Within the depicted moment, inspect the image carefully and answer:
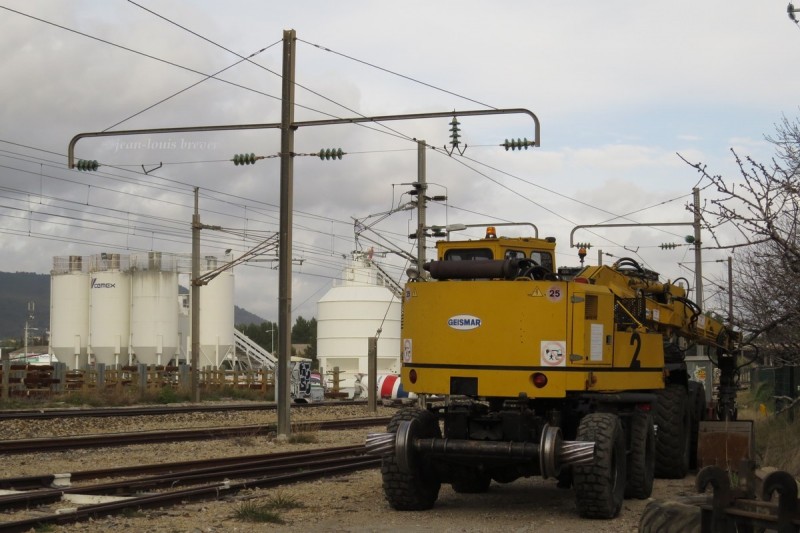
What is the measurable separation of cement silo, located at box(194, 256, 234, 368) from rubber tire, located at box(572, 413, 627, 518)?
210 feet

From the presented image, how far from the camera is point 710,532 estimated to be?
697 cm

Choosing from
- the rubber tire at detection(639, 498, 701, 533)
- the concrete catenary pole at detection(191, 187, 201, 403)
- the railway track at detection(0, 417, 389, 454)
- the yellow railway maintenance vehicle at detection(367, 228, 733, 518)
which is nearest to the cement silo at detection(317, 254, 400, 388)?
the concrete catenary pole at detection(191, 187, 201, 403)

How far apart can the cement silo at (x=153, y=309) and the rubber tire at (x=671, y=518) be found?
2448 inches

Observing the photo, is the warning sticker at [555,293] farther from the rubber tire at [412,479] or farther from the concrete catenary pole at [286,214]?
the concrete catenary pole at [286,214]

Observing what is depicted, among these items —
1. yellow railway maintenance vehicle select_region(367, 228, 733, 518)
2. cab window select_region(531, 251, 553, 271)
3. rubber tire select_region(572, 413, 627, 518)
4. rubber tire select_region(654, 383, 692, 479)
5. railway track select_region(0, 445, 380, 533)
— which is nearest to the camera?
railway track select_region(0, 445, 380, 533)

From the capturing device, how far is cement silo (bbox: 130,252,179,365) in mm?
68375

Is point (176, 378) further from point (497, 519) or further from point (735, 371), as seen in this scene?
point (497, 519)

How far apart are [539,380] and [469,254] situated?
3059 millimetres

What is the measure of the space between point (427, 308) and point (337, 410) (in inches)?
1025

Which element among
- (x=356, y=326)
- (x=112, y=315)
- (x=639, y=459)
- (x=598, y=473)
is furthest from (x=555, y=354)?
(x=112, y=315)

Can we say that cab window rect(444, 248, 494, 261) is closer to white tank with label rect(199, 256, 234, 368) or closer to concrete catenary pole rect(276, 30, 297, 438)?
concrete catenary pole rect(276, 30, 297, 438)

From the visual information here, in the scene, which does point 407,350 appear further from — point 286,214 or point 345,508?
point 286,214

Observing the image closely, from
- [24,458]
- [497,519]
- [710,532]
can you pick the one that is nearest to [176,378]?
[24,458]

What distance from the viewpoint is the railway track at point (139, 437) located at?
64.1ft
